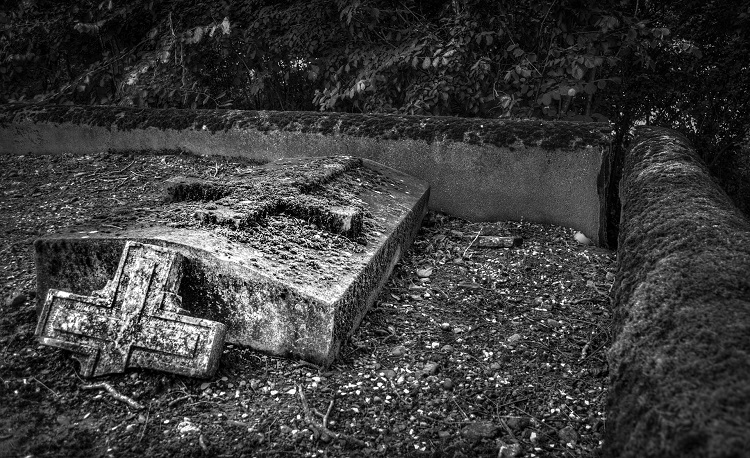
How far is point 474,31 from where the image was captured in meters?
4.59

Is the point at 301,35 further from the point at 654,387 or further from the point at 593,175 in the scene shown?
the point at 654,387

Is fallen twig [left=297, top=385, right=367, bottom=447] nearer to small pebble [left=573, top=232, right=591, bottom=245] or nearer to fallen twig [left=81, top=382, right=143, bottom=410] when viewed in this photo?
fallen twig [left=81, top=382, right=143, bottom=410]

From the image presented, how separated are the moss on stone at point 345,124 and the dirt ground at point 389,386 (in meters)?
0.88

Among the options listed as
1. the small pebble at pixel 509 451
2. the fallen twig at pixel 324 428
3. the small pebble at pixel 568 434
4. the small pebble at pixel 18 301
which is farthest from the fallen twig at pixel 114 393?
the small pebble at pixel 568 434

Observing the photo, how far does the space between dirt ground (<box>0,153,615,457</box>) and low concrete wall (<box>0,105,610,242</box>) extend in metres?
0.58

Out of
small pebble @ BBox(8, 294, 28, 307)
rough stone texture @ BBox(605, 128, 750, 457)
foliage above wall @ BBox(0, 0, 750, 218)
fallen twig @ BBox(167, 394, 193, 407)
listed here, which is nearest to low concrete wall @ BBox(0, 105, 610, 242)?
foliage above wall @ BBox(0, 0, 750, 218)

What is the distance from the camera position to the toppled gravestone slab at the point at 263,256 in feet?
7.03

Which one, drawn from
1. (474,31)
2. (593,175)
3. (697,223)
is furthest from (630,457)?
(474,31)

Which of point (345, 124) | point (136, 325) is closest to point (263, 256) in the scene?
point (136, 325)

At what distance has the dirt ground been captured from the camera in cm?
182

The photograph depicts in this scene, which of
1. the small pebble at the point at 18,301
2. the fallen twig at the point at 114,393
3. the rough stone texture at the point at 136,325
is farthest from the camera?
the small pebble at the point at 18,301

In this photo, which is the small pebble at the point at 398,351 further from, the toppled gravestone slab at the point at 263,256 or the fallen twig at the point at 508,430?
the fallen twig at the point at 508,430

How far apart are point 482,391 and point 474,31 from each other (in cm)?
342

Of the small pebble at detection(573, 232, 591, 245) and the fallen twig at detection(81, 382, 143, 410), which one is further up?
the small pebble at detection(573, 232, 591, 245)
